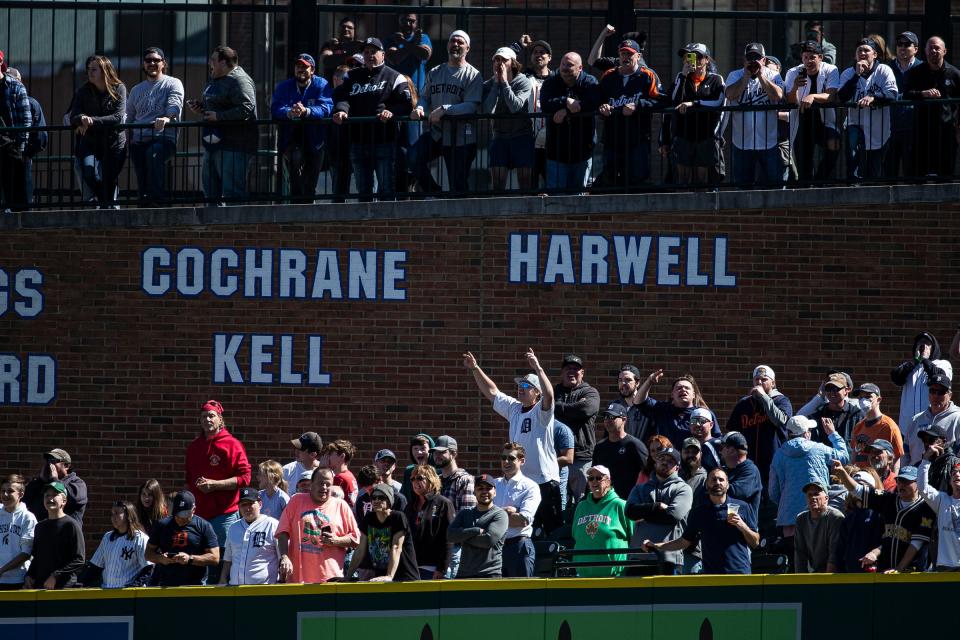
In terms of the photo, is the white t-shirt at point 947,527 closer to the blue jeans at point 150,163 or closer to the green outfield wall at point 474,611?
the green outfield wall at point 474,611

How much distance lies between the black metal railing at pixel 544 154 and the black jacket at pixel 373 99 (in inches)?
0.9

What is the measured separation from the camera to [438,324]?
15.8 metres

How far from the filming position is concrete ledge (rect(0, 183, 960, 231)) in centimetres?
1583

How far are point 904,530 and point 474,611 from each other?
3123mm

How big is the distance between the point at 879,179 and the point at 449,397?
4653mm

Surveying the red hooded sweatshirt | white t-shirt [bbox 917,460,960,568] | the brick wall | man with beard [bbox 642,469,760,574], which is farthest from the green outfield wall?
the brick wall

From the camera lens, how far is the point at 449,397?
1568cm

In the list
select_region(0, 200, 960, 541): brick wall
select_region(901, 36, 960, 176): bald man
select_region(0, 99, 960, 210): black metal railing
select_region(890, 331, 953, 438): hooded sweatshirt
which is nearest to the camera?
select_region(890, 331, 953, 438): hooded sweatshirt

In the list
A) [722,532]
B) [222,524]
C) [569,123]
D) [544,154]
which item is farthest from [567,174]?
[722,532]

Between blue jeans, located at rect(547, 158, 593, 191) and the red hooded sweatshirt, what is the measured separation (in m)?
4.19

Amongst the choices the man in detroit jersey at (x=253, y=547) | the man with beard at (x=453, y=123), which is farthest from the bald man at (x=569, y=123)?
the man in detroit jersey at (x=253, y=547)

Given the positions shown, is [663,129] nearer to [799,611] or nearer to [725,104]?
[725,104]

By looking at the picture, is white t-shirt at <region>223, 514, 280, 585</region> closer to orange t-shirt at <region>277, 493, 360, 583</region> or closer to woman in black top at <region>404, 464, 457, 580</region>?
orange t-shirt at <region>277, 493, 360, 583</region>

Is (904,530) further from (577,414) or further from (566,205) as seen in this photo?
(566,205)
